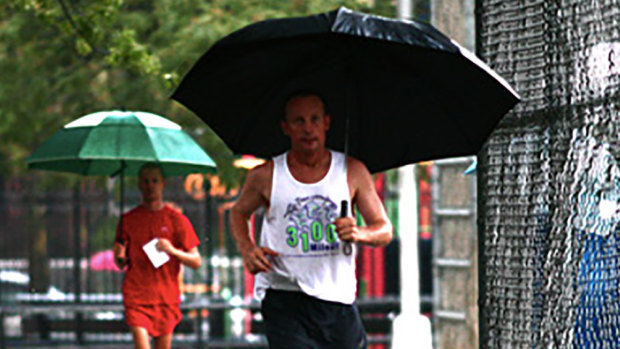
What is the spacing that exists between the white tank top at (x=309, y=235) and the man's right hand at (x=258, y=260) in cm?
7

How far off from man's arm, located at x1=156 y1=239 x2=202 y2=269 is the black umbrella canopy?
279 centimetres

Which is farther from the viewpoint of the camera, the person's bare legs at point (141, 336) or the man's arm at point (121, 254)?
the man's arm at point (121, 254)

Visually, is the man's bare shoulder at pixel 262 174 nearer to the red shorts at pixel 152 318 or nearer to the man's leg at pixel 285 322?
the man's leg at pixel 285 322

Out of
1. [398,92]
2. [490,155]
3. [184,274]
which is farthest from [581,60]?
[184,274]

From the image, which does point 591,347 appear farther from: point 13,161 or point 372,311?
point 13,161

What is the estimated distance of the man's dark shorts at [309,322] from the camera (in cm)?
596

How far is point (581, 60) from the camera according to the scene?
4973 mm

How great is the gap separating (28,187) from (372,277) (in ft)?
13.5

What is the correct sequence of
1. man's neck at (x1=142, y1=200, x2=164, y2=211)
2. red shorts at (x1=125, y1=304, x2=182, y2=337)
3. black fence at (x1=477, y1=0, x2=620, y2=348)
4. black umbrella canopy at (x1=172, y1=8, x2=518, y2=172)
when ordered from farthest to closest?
man's neck at (x1=142, y1=200, x2=164, y2=211) < red shorts at (x1=125, y1=304, x2=182, y2=337) < black umbrella canopy at (x1=172, y1=8, x2=518, y2=172) < black fence at (x1=477, y1=0, x2=620, y2=348)

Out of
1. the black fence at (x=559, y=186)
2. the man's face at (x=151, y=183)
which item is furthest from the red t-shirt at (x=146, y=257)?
the black fence at (x=559, y=186)

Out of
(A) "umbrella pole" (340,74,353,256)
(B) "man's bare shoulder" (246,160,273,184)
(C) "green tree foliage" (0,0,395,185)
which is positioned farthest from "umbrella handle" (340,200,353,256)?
(C) "green tree foliage" (0,0,395,185)

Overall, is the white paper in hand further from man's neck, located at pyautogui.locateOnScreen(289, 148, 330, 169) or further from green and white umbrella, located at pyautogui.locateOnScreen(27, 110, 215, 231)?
man's neck, located at pyautogui.locateOnScreen(289, 148, 330, 169)

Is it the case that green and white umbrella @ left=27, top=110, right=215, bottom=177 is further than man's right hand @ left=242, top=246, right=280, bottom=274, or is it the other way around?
green and white umbrella @ left=27, top=110, right=215, bottom=177

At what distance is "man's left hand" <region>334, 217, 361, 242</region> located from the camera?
18.4ft
